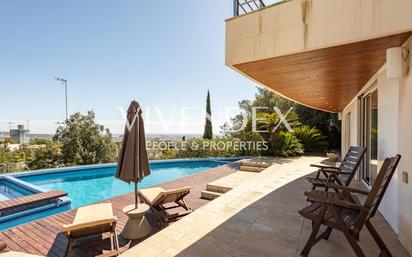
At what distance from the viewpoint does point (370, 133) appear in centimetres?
545

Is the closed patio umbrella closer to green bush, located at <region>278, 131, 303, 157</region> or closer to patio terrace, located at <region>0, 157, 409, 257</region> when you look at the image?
patio terrace, located at <region>0, 157, 409, 257</region>

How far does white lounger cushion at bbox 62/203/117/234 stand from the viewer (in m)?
3.15

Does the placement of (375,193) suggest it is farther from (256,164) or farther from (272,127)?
(272,127)

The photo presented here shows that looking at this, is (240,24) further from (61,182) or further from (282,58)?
(61,182)

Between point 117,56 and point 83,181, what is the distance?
28.3 feet

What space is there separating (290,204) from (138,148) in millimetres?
3381

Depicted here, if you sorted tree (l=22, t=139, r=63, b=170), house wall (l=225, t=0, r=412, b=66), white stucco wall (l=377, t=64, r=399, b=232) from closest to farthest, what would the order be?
house wall (l=225, t=0, r=412, b=66), white stucco wall (l=377, t=64, r=399, b=232), tree (l=22, t=139, r=63, b=170)

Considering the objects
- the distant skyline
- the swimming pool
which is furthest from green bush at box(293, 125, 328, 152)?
the distant skyline

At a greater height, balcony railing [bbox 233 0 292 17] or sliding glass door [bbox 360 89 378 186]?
balcony railing [bbox 233 0 292 17]

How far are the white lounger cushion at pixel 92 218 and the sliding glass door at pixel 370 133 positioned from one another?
5534 mm

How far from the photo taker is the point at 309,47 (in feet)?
9.48

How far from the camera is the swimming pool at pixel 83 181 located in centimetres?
595

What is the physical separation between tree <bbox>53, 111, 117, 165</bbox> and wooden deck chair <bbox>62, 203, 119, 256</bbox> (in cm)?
1035

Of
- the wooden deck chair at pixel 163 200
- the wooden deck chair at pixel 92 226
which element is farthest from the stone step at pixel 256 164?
the wooden deck chair at pixel 92 226
